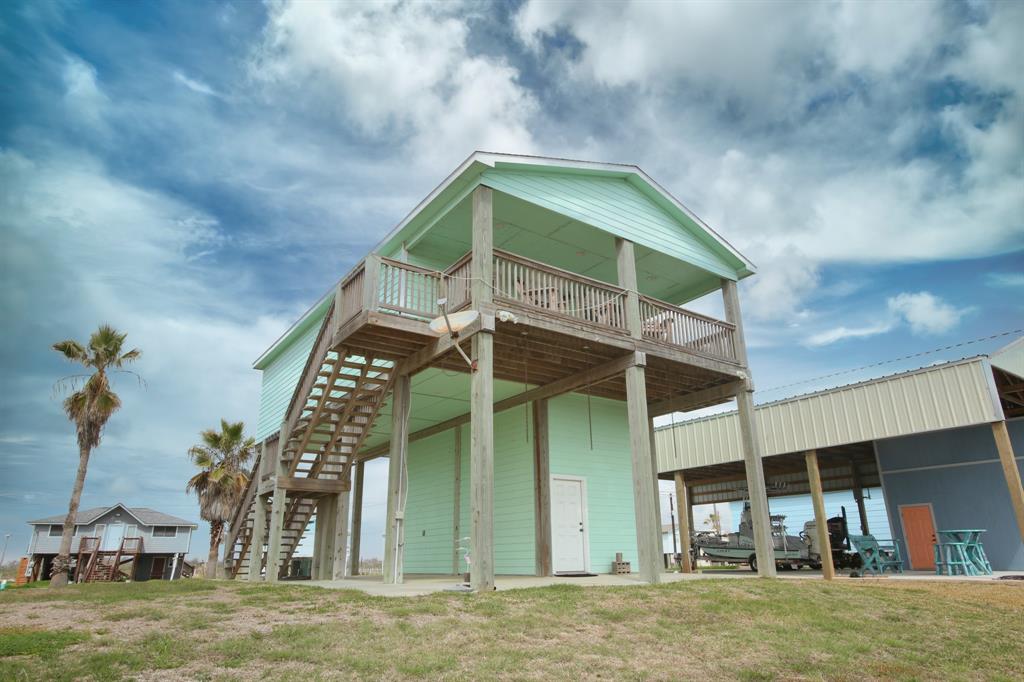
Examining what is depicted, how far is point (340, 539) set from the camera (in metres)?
13.1

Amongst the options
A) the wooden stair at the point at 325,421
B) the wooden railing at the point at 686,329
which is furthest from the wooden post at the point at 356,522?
the wooden railing at the point at 686,329

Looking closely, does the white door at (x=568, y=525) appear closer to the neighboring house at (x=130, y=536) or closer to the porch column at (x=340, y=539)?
the porch column at (x=340, y=539)

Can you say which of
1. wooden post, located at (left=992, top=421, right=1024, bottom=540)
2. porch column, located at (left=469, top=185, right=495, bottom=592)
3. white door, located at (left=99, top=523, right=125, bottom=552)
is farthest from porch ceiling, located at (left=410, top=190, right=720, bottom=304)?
white door, located at (left=99, top=523, right=125, bottom=552)

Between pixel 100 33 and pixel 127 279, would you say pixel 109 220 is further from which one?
pixel 100 33

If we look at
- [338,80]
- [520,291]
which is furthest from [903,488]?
[338,80]

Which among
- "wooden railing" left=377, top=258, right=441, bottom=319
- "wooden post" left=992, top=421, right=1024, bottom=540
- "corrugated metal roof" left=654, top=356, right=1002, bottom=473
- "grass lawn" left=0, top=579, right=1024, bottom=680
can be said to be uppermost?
"wooden railing" left=377, top=258, right=441, bottom=319

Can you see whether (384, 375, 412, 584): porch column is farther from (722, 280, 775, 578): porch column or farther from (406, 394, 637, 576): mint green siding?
(722, 280, 775, 578): porch column

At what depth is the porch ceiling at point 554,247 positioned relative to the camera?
39.3 ft

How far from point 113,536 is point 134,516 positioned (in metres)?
1.63

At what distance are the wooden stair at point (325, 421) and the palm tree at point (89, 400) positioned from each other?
9272 millimetres

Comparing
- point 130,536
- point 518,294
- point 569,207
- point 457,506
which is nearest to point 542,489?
point 457,506

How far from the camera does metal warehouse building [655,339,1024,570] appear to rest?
49.2 ft

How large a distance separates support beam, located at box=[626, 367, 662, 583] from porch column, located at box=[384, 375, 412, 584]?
417cm

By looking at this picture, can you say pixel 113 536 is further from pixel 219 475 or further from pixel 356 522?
pixel 356 522
